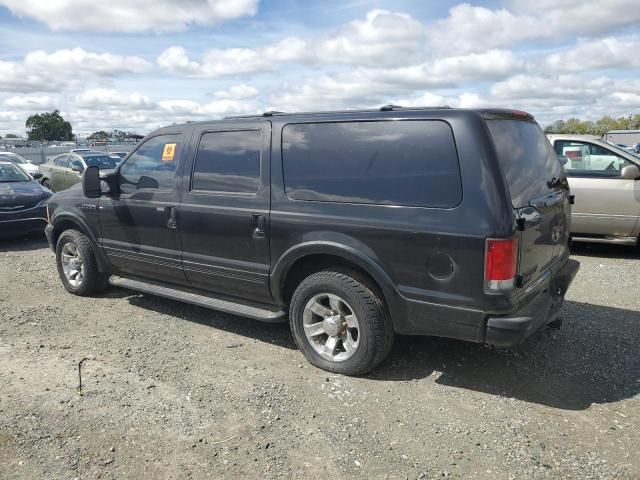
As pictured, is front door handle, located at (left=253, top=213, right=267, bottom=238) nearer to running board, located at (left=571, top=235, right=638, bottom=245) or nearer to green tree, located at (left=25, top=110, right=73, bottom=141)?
running board, located at (left=571, top=235, right=638, bottom=245)

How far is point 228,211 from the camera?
438cm

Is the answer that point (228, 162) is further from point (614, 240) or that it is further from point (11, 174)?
point (11, 174)

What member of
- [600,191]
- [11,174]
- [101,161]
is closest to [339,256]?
[600,191]

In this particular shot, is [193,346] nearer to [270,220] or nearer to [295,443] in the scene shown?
[270,220]

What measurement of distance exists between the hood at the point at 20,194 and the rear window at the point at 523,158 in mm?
8403

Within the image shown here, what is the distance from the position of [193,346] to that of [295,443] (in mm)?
1747

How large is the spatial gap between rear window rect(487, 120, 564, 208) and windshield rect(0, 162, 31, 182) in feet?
30.8

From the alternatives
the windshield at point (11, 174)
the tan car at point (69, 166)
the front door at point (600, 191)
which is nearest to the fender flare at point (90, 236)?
the windshield at point (11, 174)

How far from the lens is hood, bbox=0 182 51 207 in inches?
358

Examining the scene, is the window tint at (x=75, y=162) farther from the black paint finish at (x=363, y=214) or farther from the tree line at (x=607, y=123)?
the tree line at (x=607, y=123)

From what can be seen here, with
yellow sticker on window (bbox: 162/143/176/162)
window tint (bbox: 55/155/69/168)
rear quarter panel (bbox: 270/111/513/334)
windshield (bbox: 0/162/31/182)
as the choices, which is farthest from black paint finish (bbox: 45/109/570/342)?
window tint (bbox: 55/155/69/168)

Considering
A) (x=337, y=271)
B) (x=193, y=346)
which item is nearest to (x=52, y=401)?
(x=193, y=346)

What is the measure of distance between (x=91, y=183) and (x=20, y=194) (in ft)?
16.3

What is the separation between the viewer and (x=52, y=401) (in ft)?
12.0
